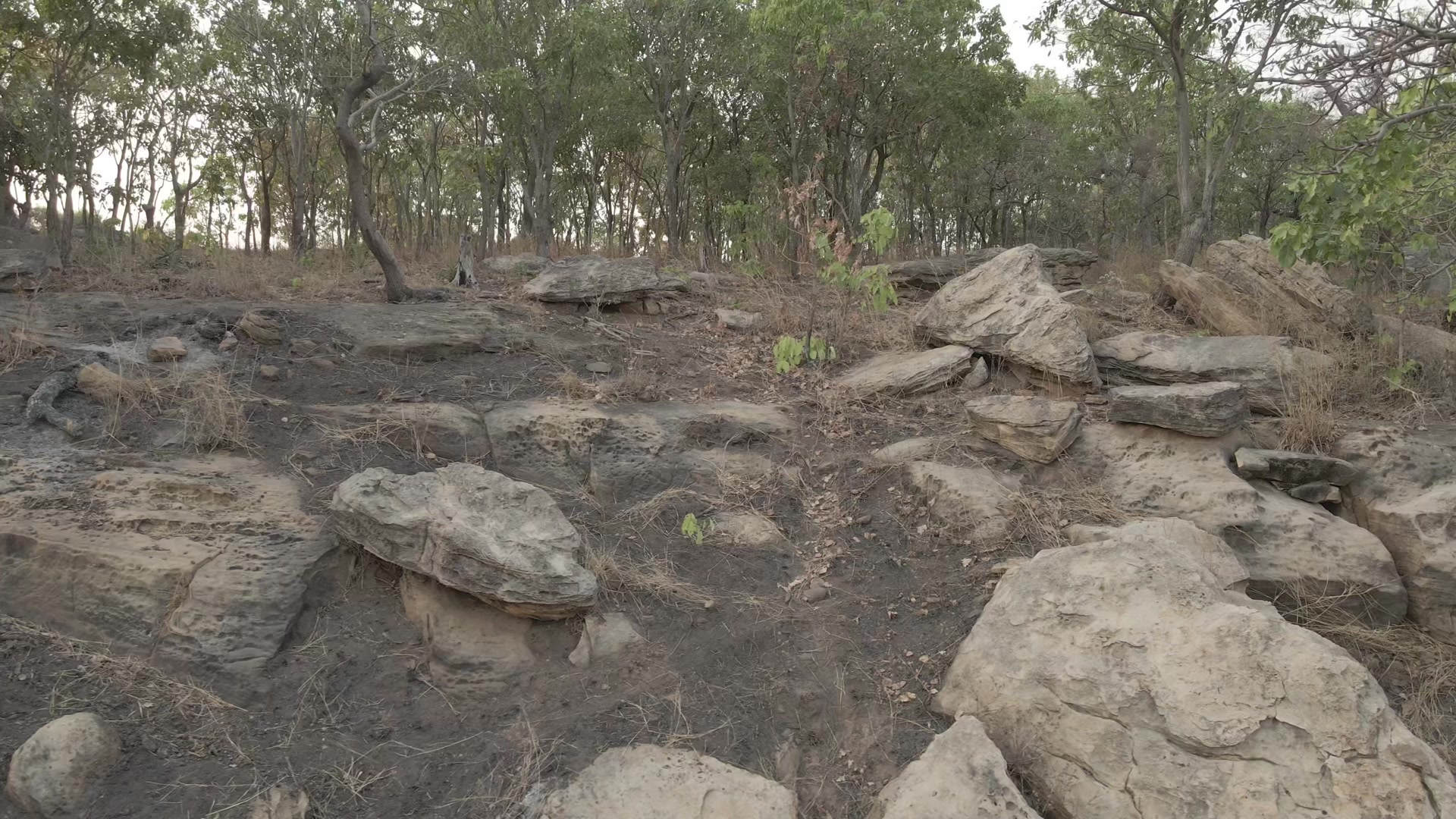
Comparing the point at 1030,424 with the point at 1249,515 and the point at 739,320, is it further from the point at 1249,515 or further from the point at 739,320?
the point at 739,320

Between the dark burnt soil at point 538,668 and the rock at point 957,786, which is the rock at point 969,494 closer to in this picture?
the dark burnt soil at point 538,668

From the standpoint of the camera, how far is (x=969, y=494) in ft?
16.7

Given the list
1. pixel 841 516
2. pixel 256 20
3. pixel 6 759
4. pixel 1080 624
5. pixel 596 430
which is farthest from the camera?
pixel 256 20

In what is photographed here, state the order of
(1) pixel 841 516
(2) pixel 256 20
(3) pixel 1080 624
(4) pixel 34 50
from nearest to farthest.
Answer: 1. (3) pixel 1080 624
2. (1) pixel 841 516
3. (4) pixel 34 50
4. (2) pixel 256 20

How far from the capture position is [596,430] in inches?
220

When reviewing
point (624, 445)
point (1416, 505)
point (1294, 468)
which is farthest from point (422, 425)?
point (1416, 505)

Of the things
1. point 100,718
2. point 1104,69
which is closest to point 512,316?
point 100,718

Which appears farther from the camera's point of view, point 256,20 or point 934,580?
point 256,20

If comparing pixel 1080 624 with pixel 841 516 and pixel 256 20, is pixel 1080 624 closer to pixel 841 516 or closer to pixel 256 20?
pixel 841 516

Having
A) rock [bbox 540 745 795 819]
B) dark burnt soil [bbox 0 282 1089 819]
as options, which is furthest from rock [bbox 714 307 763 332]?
rock [bbox 540 745 795 819]

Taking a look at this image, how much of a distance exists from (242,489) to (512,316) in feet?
11.3

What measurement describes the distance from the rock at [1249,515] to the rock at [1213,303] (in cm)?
221

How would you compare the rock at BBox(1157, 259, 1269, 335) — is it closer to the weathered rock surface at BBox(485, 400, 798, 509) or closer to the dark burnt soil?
the dark burnt soil

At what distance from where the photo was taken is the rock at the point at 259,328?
5.99m
